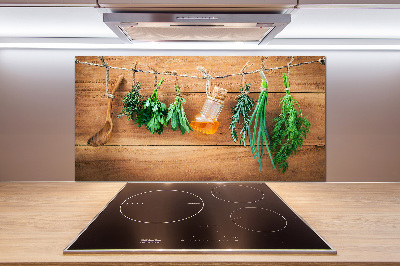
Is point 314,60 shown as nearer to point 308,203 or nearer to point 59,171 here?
point 308,203

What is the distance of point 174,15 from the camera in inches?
35.2

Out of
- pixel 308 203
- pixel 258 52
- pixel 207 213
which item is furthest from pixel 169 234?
pixel 258 52

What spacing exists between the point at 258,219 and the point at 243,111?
0.53m

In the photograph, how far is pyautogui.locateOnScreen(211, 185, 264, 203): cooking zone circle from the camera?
1.16 m

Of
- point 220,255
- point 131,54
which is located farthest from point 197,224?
point 131,54

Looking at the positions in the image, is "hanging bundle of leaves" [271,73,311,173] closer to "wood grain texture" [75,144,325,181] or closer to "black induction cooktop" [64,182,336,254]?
"wood grain texture" [75,144,325,181]

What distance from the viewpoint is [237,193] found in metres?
1.23

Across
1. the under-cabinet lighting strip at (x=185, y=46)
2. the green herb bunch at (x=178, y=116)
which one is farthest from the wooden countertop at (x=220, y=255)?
the under-cabinet lighting strip at (x=185, y=46)

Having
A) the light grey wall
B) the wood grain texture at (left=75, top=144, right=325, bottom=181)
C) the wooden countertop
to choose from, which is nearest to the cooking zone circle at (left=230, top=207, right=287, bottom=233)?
the wooden countertop

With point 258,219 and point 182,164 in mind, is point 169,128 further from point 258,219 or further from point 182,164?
point 258,219

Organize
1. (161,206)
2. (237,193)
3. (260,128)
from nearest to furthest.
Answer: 1. (161,206)
2. (237,193)
3. (260,128)

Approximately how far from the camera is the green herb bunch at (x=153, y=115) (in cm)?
128

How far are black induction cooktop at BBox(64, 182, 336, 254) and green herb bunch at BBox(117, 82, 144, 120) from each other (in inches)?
14.4

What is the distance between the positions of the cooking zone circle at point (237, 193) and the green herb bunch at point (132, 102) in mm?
535
